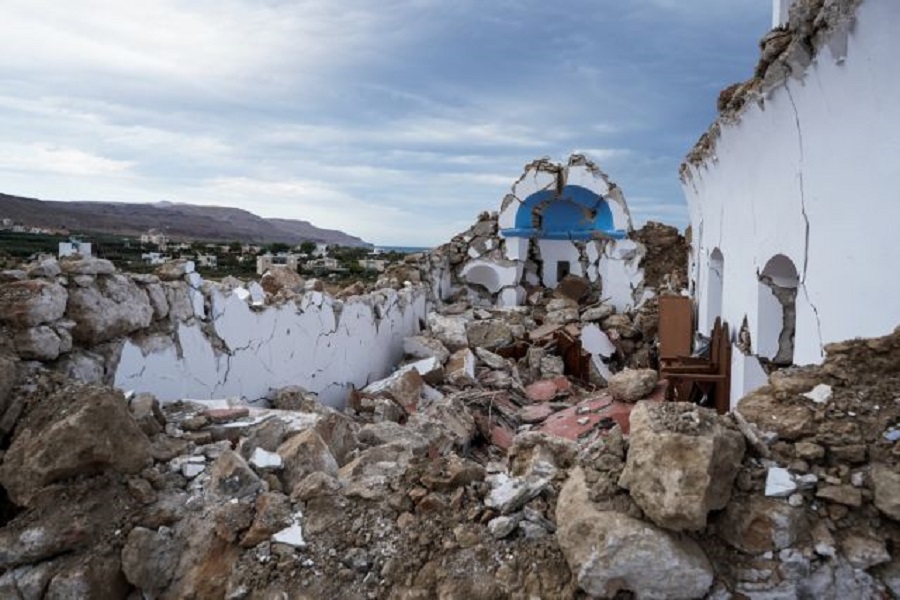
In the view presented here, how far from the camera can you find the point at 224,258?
26031mm

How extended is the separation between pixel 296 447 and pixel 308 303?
3703mm

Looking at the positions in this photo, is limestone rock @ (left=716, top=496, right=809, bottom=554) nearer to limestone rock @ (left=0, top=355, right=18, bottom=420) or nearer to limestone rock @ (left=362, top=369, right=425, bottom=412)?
limestone rock @ (left=0, top=355, right=18, bottom=420)

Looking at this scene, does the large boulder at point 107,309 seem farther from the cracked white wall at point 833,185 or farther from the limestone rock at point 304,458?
the cracked white wall at point 833,185

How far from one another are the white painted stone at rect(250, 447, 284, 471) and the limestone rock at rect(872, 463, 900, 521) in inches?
116

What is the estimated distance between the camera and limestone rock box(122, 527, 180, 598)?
3021 millimetres

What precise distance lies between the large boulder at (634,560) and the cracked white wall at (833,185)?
4.99 feet

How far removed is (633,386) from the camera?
669 centimetres

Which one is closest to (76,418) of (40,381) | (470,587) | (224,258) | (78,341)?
(40,381)

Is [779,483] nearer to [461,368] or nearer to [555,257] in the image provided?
[461,368]

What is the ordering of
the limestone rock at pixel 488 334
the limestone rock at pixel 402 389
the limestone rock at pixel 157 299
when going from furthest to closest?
the limestone rock at pixel 488 334 < the limestone rock at pixel 402 389 < the limestone rock at pixel 157 299

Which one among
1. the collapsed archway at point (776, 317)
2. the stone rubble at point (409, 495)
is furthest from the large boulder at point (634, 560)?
the collapsed archway at point (776, 317)

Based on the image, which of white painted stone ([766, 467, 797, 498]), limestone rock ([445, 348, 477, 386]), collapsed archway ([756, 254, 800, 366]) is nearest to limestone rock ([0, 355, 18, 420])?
white painted stone ([766, 467, 797, 498])

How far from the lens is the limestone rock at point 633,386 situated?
6.67 m

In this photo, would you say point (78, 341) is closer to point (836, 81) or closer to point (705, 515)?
point (705, 515)
